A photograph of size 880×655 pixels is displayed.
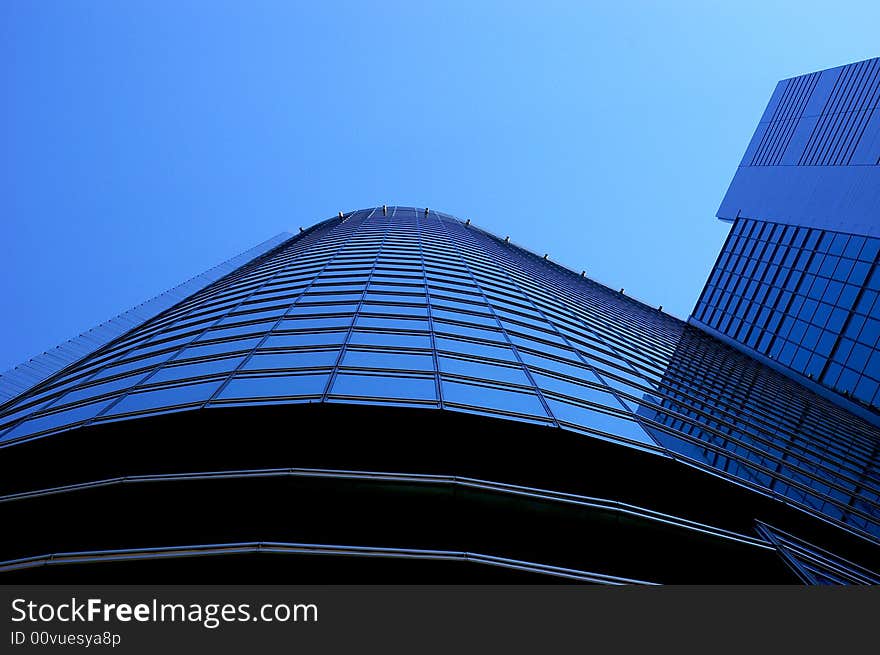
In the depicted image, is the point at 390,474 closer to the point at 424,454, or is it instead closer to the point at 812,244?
the point at 424,454

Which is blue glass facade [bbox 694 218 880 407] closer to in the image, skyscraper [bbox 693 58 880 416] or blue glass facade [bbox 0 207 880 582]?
skyscraper [bbox 693 58 880 416]

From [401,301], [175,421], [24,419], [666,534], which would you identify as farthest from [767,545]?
[24,419]

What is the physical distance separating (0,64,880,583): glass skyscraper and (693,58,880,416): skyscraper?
20296 mm

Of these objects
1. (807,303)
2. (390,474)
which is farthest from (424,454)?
(807,303)

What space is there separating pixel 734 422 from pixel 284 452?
13543 millimetres

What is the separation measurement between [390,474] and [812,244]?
42219mm

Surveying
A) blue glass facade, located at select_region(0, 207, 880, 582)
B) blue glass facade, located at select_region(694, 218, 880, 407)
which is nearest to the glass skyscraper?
blue glass facade, located at select_region(0, 207, 880, 582)

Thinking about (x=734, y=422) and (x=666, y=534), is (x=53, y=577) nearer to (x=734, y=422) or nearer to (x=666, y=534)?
(x=666, y=534)

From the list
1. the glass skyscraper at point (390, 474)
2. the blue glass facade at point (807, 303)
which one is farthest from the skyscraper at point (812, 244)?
the glass skyscraper at point (390, 474)

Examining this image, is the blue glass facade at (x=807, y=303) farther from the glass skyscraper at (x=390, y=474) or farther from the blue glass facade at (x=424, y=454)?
the glass skyscraper at (x=390, y=474)

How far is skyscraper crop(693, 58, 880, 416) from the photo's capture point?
113ft
